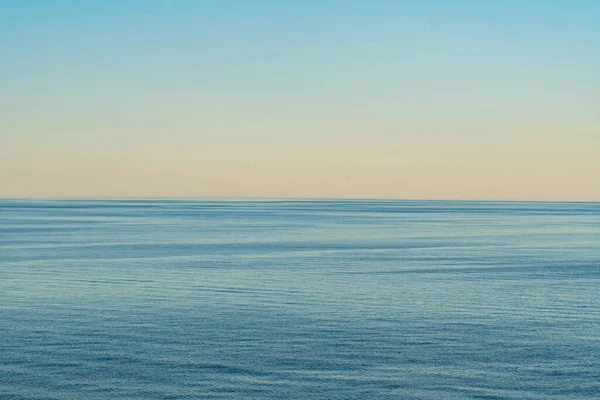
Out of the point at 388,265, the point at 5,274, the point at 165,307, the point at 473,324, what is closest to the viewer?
the point at 473,324

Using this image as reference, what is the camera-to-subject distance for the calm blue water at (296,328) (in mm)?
17906

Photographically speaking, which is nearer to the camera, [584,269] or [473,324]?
[473,324]

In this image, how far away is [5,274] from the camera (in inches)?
1516

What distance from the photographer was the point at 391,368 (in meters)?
19.4

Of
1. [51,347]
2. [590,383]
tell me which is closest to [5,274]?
[51,347]

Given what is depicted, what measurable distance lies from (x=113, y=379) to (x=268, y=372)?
11.8ft

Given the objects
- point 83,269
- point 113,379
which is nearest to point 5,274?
point 83,269

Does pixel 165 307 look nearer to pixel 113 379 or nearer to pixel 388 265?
pixel 113 379

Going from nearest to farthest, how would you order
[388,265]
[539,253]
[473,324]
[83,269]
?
[473,324]
[83,269]
[388,265]
[539,253]

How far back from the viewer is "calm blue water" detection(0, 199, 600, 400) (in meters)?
17.9

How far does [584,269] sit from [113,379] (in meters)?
32.0

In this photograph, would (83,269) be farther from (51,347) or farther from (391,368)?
(391,368)

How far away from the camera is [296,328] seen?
2433cm

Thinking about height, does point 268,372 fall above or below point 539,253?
below
